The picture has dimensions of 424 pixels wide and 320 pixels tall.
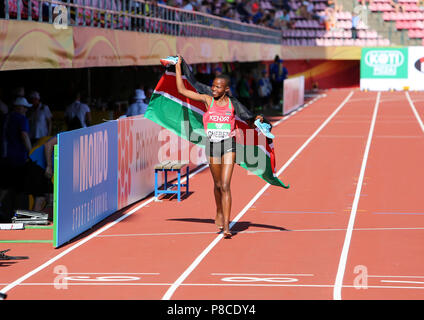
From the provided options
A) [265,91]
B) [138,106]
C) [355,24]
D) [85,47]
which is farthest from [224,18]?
[355,24]

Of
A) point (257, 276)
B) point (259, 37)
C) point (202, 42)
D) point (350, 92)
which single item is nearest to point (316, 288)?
point (257, 276)

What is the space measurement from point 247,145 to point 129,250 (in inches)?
99.2

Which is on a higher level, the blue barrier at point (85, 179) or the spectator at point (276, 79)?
the spectator at point (276, 79)

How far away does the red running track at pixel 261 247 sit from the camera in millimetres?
8500

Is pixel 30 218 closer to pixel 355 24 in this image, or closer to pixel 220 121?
pixel 220 121

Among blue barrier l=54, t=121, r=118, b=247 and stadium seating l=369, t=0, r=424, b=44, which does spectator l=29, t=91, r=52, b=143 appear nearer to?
blue barrier l=54, t=121, r=118, b=247

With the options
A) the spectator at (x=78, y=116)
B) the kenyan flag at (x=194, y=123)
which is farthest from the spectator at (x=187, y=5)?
the kenyan flag at (x=194, y=123)

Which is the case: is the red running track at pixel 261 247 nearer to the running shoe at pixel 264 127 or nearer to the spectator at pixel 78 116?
the running shoe at pixel 264 127

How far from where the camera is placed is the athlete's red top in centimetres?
1078

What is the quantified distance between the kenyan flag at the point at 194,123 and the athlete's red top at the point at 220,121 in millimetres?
902

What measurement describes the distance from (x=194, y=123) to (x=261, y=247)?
8.48ft

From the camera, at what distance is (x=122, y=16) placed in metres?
20.3

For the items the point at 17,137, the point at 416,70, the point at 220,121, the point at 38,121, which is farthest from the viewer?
the point at 416,70

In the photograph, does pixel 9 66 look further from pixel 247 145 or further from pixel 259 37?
pixel 259 37
